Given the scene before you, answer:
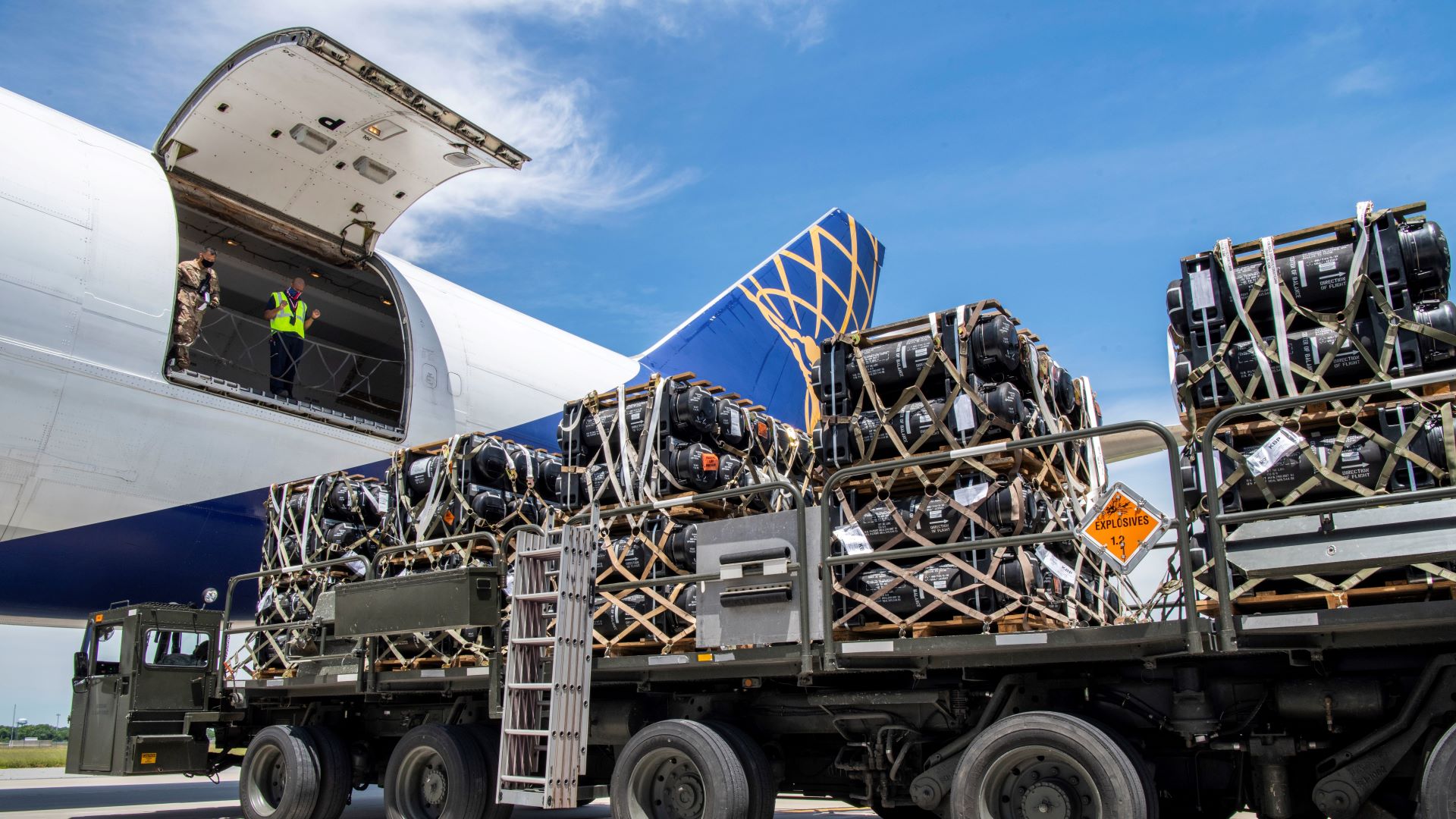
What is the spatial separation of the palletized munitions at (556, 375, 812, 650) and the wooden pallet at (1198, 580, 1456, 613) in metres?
3.36

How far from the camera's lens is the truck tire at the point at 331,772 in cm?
983

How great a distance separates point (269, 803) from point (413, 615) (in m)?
2.98

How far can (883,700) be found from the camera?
685 cm

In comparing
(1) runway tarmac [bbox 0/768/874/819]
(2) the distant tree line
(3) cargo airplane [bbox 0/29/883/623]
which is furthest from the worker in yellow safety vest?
(2) the distant tree line

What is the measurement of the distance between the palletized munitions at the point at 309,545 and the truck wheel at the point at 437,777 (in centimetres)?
236

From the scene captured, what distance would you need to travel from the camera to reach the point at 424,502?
10617 mm

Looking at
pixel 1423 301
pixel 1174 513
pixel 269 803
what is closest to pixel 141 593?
pixel 269 803

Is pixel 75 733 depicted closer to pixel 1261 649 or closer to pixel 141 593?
pixel 141 593

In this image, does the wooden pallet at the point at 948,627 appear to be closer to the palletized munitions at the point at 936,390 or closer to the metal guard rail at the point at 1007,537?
the metal guard rail at the point at 1007,537

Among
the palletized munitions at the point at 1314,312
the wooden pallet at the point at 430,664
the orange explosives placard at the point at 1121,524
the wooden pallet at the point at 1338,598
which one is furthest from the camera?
the wooden pallet at the point at 430,664

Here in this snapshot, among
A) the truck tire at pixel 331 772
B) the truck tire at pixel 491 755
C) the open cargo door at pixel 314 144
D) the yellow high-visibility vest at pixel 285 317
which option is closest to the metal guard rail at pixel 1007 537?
the truck tire at pixel 491 755

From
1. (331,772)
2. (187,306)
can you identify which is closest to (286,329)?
(187,306)

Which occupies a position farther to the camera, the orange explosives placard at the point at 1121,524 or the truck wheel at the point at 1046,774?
the orange explosives placard at the point at 1121,524

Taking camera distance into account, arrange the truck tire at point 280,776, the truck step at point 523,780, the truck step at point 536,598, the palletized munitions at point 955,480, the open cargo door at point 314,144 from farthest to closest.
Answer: the open cargo door at point 314,144
the truck tire at point 280,776
the truck step at point 536,598
the truck step at point 523,780
the palletized munitions at point 955,480
